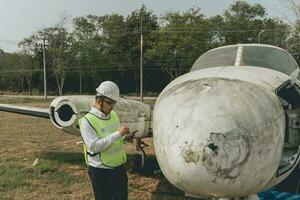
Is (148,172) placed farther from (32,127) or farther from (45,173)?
(32,127)

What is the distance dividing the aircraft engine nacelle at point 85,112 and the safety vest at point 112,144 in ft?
9.63

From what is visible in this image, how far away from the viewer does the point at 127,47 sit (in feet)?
208

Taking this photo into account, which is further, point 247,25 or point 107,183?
point 247,25

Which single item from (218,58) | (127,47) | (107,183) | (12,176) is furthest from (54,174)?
(127,47)

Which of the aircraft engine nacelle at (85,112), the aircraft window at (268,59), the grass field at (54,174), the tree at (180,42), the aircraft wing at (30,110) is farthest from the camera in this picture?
the tree at (180,42)

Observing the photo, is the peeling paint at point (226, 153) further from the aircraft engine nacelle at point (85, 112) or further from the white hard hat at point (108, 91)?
the aircraft engine nacelle at point (85, 112)

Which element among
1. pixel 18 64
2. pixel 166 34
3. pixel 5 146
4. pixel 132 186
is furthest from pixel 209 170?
pixel 18 64

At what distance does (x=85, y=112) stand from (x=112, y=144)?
3247 millimetres

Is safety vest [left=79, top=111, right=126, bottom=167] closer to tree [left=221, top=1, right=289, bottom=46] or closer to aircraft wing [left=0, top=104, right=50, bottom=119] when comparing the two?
aircraft wing [left=0, top=104, right=50, bottom=119]

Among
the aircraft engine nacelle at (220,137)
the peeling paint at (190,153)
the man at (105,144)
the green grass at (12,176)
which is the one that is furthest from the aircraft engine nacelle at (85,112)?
the peeling paint at (190,153)

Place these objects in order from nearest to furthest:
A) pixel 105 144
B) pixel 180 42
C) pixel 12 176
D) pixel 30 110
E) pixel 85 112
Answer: pixel 105 144 < pixel 85 112 < pixel 12 176 < pixel 30 110 < pixel 180 42

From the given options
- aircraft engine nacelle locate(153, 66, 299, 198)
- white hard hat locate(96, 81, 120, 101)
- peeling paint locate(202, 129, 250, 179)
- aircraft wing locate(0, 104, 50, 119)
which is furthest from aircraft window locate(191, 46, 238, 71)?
aircraft wing locate(0, 104, 50, 119)

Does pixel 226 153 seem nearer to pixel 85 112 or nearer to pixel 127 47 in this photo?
pixel 85 112

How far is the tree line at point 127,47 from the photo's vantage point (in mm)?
55125
